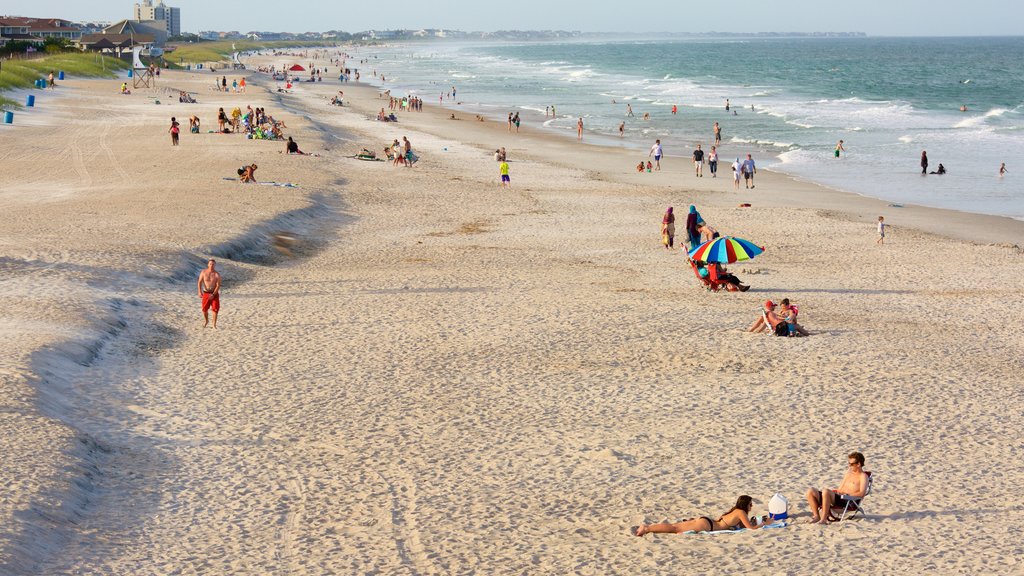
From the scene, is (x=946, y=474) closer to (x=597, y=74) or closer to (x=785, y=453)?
(x=785, y=453)

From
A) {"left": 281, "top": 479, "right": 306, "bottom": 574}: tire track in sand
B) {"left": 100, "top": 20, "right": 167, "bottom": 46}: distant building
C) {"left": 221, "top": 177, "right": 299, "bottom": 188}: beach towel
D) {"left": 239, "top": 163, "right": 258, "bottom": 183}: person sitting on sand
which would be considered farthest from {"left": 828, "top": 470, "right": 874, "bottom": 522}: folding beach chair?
{"left": 100, "top": 20, "right": 167, "bottom": 46}: distant building

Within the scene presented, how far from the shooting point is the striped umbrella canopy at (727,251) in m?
18.7

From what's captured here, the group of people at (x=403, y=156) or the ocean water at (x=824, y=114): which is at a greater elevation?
the ocean water at (x=824, y=114)

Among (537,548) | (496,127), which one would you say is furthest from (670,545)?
(496,127)

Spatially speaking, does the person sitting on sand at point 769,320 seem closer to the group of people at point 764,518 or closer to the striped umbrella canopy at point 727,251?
the striped umbrella canopy at point 727,251

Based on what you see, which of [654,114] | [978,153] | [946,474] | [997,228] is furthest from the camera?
[654,114]

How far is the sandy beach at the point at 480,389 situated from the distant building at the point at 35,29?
4292 inches

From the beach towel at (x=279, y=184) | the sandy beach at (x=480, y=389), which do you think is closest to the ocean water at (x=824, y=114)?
the sandy beach at (x=480, y=389)

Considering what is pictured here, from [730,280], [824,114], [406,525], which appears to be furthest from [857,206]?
[824,114]

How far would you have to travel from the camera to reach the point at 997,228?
26.0 metres

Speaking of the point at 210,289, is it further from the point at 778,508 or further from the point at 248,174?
the point at 248,174

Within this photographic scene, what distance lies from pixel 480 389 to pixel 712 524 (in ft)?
15.4

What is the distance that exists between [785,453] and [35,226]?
1613 cm

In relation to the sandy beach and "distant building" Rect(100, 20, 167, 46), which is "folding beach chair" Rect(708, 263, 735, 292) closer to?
the sandy beach
